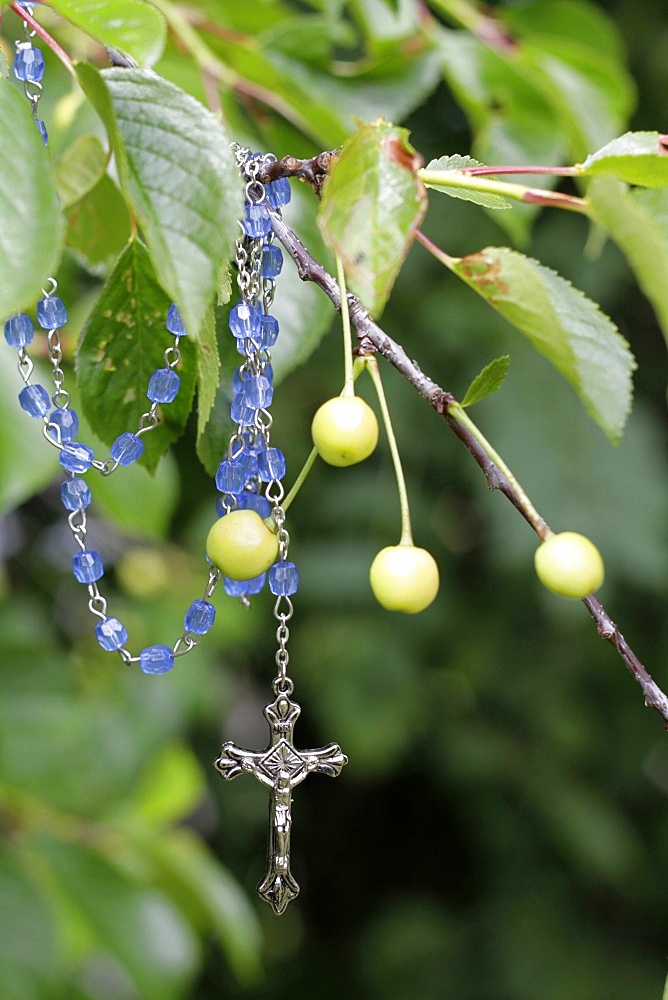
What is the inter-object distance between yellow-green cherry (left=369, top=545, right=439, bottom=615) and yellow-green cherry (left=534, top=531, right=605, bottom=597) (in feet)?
0.15

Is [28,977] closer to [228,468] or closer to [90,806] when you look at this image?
[90,806]

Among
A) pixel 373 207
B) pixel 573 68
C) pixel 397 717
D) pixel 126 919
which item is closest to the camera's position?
pixel 373 207

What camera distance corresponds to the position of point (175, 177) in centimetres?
30

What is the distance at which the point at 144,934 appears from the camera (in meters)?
0.99

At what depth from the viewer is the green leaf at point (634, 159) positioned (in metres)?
0.30

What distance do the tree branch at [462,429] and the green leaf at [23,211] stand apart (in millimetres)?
77

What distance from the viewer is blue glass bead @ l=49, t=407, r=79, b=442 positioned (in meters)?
0.40

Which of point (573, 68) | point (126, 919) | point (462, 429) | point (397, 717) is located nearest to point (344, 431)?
point (462, 429)

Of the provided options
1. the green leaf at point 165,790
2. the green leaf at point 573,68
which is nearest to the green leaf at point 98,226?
the green leaf at point 573,68

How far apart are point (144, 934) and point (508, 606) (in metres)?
0.73

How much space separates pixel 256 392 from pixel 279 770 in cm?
15

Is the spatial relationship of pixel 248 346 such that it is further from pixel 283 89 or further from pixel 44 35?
pixel 283 89

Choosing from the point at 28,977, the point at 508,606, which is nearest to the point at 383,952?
the point at 508,606

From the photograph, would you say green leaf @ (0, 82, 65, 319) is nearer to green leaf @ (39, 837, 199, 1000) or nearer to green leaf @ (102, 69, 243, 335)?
green leaf @ (102, 69, 243, 335)
